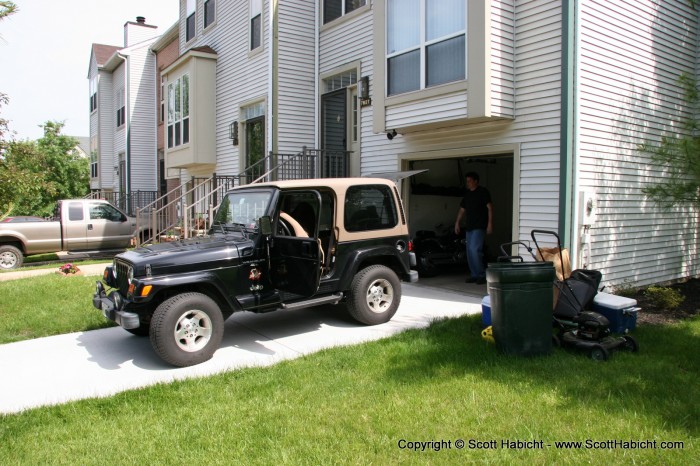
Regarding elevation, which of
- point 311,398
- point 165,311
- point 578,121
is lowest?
point 311,398

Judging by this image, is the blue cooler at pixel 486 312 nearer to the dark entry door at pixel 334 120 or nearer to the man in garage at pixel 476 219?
the man in garage at pixel 476 219

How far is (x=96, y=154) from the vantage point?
103 ft

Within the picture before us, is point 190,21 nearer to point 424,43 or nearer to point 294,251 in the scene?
point 424,43

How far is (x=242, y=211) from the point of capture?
6641mm

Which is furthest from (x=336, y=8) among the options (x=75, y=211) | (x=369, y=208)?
(x=75, y=211)

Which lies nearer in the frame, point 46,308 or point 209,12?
point 46,308

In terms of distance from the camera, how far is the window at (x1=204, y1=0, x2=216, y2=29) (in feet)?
55.3

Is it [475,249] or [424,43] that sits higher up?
[424,43]

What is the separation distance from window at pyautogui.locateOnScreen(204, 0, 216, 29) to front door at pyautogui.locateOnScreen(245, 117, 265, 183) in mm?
4485

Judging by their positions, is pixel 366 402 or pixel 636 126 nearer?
pixel 366 402

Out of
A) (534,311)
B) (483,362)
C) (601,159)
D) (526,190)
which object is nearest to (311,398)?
(483,362)

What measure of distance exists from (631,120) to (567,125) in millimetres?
1916

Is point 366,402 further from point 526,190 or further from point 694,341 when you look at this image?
point 526,190

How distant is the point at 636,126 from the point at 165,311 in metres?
8.16
